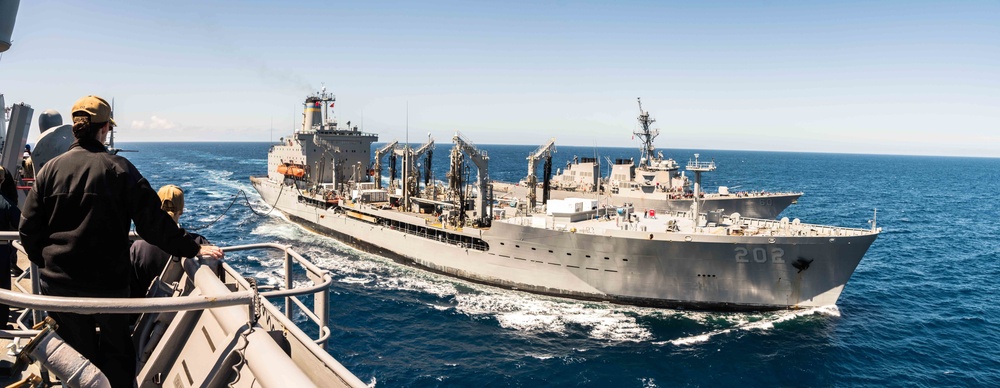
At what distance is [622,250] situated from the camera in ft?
84.3

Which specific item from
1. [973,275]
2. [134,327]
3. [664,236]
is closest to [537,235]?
[664,236]

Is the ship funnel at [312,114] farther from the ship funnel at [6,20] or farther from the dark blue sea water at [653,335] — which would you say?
the ship funnel at [6,20]

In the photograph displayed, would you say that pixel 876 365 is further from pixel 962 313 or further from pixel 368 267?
pixel 368 267

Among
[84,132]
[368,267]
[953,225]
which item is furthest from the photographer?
[953,225]

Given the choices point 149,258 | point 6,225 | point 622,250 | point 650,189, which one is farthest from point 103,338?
point 650,189

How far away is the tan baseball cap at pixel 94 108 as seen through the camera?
3.54 meters

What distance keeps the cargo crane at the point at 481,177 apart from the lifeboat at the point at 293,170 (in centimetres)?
1997

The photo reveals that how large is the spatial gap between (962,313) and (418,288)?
2817 cm

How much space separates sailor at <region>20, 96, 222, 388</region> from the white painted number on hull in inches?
975

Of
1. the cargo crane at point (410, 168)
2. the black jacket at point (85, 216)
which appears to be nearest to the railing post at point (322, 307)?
the black jacket at point (85, 216)

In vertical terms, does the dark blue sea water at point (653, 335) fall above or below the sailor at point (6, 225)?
below

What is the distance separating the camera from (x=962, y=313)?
26891 millimetres

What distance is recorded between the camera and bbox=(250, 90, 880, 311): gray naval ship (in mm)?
24544

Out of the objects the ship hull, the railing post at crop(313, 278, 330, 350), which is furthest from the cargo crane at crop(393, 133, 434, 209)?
the railing post at crop(313, 278, 330, 350)
